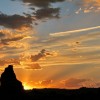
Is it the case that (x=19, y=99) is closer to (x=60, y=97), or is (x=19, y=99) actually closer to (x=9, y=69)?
(x=9, y=69)

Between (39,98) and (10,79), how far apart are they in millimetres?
14973

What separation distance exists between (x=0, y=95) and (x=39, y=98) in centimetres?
1812

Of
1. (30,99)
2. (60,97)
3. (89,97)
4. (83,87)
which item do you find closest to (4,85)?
(30,99)

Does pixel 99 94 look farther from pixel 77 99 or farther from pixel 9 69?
pixel 9 69

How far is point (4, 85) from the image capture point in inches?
4274

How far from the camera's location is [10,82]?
10956 cm

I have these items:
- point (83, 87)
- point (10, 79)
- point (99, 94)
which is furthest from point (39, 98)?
point (83, 87)

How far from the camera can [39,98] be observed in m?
120

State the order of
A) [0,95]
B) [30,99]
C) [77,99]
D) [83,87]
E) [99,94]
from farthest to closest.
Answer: [83,87] → [99,94] → [77,99] → [30,99] → [0,95]

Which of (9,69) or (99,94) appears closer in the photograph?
(9,69)

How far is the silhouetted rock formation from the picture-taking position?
10838cm

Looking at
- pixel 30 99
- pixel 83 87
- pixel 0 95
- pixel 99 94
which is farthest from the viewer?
pixel 83 87

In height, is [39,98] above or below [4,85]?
below

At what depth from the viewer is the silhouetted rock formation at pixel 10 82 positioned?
108 m
